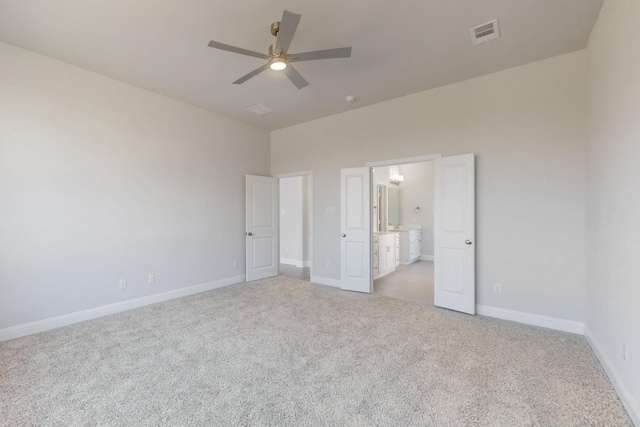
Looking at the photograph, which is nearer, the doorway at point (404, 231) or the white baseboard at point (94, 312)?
the white baseboard at point (94, 312)

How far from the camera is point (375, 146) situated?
4.52 meters

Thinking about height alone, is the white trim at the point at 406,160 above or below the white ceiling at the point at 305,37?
below

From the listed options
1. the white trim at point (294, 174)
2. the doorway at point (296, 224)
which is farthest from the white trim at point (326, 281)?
the white trim at point (294, 174)

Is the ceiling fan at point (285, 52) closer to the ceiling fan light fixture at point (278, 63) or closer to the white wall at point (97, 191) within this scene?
the ceiling fan light fixture at point (278, 63)

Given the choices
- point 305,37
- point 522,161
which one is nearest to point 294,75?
point 305,37

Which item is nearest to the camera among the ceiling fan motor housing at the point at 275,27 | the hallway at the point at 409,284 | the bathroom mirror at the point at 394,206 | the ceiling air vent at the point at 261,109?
the ceiling fan motor housing at the point at 275,27

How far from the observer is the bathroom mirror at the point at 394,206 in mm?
7863

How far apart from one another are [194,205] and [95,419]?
321 cm

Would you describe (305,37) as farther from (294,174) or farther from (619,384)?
(619,384)

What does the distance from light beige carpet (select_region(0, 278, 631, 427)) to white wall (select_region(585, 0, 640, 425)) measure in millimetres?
281

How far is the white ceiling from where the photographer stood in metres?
2.34

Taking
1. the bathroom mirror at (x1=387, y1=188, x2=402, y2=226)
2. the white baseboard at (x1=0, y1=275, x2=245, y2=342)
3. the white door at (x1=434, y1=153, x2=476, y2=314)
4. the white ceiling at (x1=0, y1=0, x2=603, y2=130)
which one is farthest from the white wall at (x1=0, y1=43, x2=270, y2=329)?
the bathroom mirror at (x1=387, y1=188, x2=402, y2=226)

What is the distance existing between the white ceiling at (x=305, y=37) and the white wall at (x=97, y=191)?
1.36ft

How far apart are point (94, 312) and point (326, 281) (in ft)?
11.0
